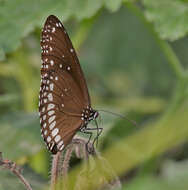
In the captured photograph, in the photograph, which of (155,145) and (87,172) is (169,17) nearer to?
(155,145)

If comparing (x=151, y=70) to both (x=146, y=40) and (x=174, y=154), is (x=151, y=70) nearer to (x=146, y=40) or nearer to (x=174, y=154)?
(x=146, y=40)

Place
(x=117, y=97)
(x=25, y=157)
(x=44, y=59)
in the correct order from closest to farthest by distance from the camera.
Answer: (x=44, y=59) → (x=25, y=157) → (x=117, y=97)

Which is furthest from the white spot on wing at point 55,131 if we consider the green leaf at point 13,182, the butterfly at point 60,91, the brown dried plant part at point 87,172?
the green leaf at point 13,182

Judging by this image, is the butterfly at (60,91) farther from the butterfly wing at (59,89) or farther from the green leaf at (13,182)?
the green leaf at (13,182)

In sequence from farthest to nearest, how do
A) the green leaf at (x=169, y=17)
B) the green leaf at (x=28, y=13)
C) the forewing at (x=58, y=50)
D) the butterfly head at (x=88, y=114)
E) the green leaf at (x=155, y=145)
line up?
1. the green leaf at (x=155, y=145)
2. the green leaf at (x=169, y=17)
3. the green leaf at (x=28, y=13)
4. the butterfly head at (x=88, y=114)
5. the forewing at (x=58, y=50)

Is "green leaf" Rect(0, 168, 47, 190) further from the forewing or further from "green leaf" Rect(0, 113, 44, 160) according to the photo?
the forewing

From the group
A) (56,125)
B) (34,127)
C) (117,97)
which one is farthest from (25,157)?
(117,97)

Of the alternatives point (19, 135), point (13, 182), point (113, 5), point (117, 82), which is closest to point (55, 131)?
point (13, 182)

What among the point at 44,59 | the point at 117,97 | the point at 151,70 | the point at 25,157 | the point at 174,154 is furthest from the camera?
the point at 151,70
